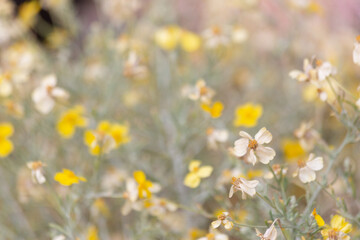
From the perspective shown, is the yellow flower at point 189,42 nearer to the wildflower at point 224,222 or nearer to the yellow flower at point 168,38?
the yellow flower at point 168,38

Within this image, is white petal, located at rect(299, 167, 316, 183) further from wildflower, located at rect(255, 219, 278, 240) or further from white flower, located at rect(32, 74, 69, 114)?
white flower, located at rect(32, 74, 69, 114)

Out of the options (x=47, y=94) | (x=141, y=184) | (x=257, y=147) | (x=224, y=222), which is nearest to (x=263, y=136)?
(x=257, y=147)

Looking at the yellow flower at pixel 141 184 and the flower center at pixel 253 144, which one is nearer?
the flower center at pixel 253 144

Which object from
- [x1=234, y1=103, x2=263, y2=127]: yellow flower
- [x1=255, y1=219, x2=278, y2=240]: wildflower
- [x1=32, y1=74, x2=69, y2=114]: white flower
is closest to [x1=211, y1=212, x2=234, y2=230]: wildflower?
[x1=255, y1=219, x2=278, y2=240]: wildflower

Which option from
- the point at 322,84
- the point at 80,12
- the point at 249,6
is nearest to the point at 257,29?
the point at 249,6

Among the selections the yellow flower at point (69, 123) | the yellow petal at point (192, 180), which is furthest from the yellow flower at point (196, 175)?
the yellow flower at point (69, 123)

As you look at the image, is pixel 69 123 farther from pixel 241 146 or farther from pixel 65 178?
pixel 241 146
